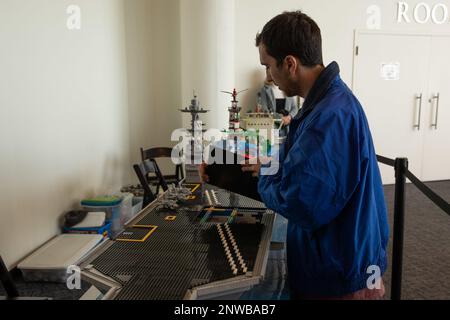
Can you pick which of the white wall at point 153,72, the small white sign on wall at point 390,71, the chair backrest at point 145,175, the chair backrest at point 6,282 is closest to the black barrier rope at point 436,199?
the chair backrest at point 6,282

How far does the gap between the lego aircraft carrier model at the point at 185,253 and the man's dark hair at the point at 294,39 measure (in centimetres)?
56

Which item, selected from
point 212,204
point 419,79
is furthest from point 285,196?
point 419,79

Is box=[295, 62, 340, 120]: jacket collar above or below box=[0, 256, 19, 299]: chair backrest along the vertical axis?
above

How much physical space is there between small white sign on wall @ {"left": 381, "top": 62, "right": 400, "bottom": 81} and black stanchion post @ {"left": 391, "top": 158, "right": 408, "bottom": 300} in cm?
387

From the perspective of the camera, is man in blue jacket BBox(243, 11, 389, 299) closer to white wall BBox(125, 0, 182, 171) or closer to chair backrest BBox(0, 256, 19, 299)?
chair backrest BBox(0, 256, 19, 299)

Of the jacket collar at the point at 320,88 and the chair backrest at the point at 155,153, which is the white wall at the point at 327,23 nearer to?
the chair backrest at the point at 155,153

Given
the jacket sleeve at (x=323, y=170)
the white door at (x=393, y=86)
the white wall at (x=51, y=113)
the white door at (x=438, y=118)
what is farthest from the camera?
the white door at (x=438, y=118)

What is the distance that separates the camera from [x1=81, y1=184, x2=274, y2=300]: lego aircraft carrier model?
992 millimetres

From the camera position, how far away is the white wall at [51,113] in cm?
248

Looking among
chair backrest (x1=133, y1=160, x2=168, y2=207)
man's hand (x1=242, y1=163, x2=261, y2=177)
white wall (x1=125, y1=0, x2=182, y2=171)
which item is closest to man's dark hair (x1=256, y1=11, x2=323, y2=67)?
man's hand (x1=242, y1=163, x2=261, y2=177)

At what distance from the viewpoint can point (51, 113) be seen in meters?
2.88
